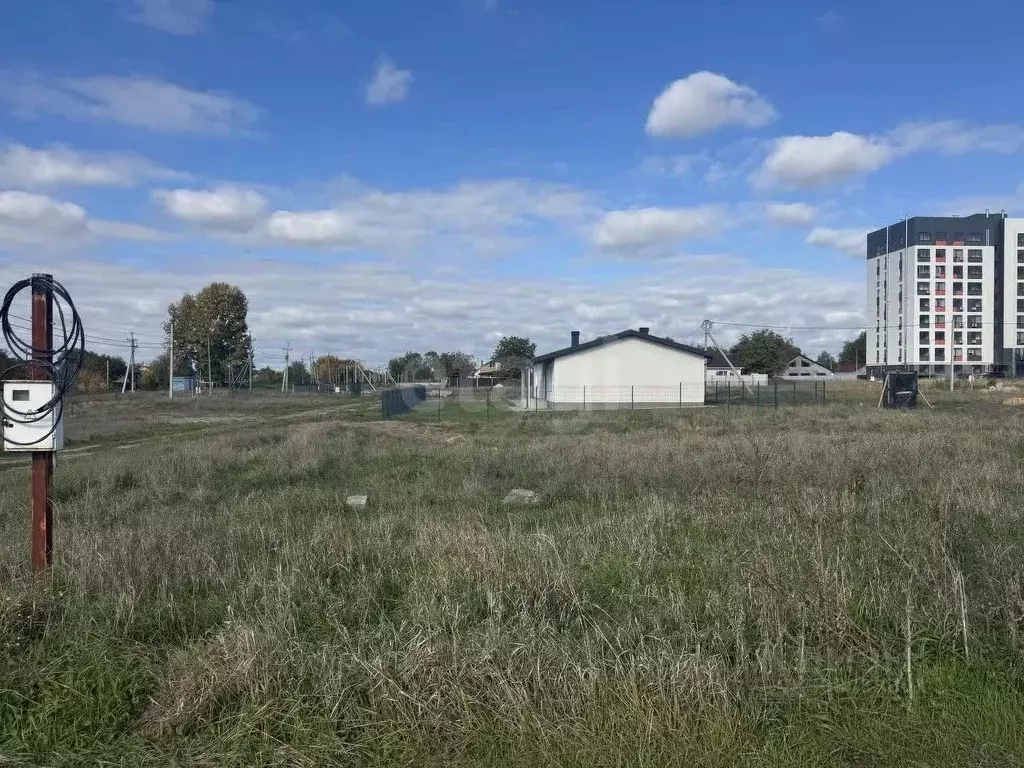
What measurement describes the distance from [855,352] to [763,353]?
1626 inches

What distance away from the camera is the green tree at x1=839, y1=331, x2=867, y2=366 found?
134625 mm

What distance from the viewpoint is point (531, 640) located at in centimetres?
396

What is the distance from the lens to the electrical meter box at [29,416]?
17.4 ft

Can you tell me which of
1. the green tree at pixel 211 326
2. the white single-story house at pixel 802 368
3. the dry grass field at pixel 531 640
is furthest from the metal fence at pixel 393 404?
the white single-story house at pixel 802 368

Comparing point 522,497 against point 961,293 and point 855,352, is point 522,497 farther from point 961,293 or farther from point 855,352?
point 855,352

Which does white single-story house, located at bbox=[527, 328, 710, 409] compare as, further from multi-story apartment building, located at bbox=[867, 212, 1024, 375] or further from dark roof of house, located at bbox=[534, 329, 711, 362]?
multi-story apartment building, located at bbox=[867, 212, 1024, 375]

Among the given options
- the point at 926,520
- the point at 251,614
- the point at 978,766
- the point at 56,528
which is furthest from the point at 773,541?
the point at 56,528

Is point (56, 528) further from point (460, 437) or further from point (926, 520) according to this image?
point (460, 437)

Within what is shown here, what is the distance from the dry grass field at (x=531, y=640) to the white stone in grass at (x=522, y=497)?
1.93 metres

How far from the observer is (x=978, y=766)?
3084 millimetres

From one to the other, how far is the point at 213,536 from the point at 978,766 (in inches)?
239

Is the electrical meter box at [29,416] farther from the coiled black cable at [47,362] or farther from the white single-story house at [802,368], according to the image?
the white single-story house at [802,368]

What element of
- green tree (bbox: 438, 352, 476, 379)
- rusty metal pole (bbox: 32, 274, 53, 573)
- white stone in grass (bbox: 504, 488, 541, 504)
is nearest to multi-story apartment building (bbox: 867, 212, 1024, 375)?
green tree (bbox: 438, 352, 476, 379)

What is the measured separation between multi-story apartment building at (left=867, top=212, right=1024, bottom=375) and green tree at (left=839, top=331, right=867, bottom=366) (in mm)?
30921
